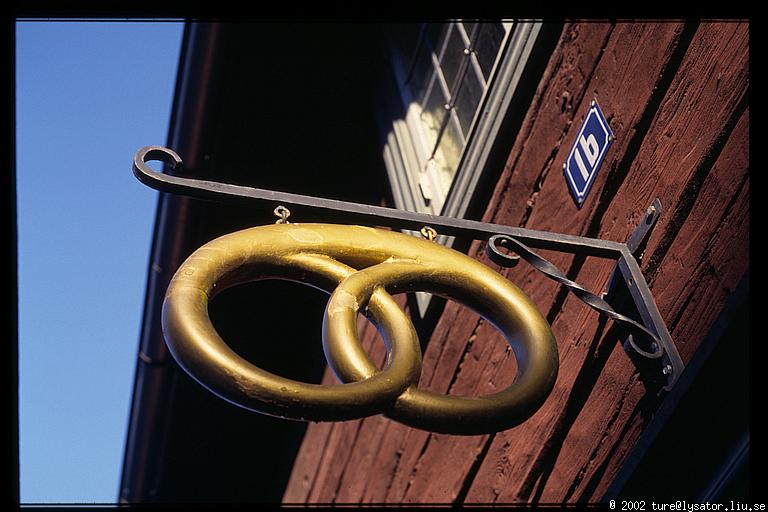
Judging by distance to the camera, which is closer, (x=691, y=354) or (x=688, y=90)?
(x=691, y=354)

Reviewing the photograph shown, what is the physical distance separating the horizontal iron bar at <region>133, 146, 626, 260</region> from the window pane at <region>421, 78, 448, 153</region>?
1792 mm

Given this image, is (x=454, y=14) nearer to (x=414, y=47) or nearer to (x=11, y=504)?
(x=414, y=47)

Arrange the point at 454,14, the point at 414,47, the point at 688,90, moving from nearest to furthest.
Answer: the point at 688,90
the point at 454,14
the point at 414,47

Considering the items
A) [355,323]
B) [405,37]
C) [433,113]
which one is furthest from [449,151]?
[355,323]

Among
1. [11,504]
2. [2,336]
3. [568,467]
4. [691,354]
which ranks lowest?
[11,504]

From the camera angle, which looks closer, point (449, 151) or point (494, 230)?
point (494, 230)

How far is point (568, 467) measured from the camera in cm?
189

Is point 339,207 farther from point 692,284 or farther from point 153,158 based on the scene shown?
point 692,284

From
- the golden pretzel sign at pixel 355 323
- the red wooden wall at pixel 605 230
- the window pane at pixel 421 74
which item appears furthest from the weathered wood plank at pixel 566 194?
the window pane at pixel 421 74

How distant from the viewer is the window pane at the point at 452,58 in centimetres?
349

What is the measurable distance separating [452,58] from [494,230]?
1971 mm

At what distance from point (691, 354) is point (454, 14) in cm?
190

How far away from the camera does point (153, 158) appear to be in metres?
1.75

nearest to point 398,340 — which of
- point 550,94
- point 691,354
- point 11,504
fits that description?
point 691,354
